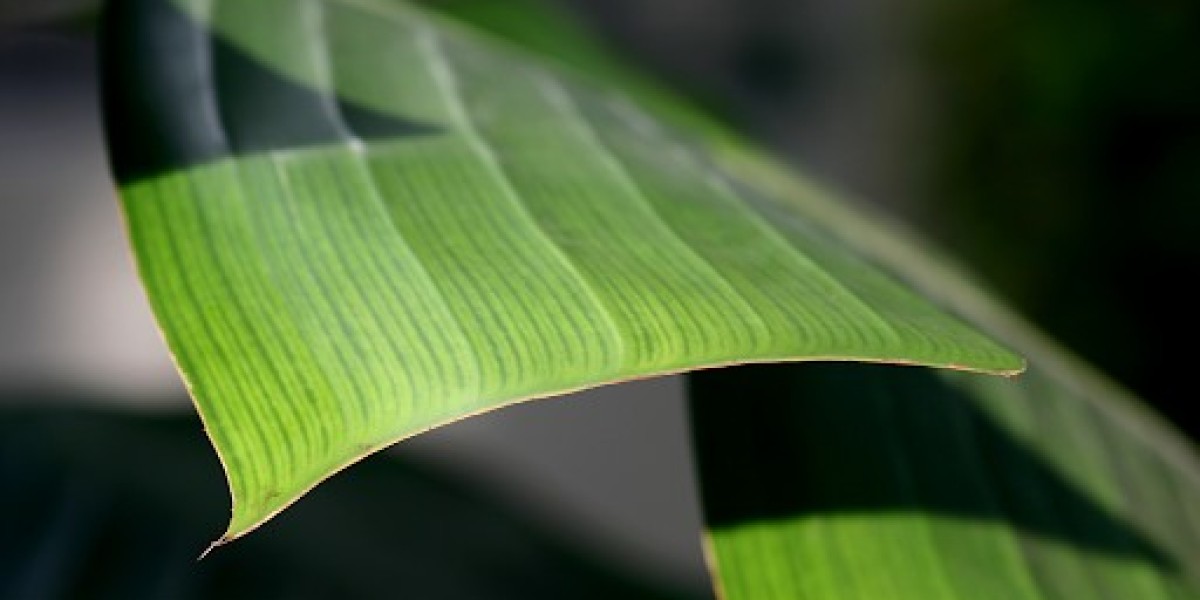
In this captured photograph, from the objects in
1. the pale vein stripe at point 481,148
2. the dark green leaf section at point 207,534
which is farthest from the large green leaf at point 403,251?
the dark green leaf section at point 207,534

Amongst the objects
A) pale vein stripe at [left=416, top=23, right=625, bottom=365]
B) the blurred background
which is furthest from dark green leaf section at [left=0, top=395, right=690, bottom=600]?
pale vein stripe at [left=416, top=23, right=625, bottom=365]

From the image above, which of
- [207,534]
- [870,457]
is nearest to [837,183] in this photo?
[207,534]

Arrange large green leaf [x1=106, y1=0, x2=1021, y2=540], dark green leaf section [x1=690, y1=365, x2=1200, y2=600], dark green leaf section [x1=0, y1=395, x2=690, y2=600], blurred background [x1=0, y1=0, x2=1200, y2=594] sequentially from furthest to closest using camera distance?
blurred background [x1=0, y1=0, x2=1200, y2=594], dark green leaf section [x1=0, y1=395, x2=690, y2=600], dark green leaf section [x1=690, y1=365, x2=1200, y2=600], large green leaf [x1=106, y1=0, x2=1021, y2=540]

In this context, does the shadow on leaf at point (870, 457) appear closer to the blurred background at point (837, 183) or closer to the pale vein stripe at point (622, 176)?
the pale vein stripe at point (622, 176)

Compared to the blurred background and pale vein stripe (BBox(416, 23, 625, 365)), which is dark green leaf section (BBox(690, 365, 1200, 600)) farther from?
→ the blurred background

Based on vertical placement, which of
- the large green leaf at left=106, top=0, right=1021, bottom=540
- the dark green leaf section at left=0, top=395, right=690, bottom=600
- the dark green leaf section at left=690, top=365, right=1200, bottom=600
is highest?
the large green leaf at left=106, top=0, right=1021, bottom=540

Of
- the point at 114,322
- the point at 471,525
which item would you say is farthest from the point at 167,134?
the point at 114,322

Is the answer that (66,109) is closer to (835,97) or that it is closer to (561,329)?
(835,97)
